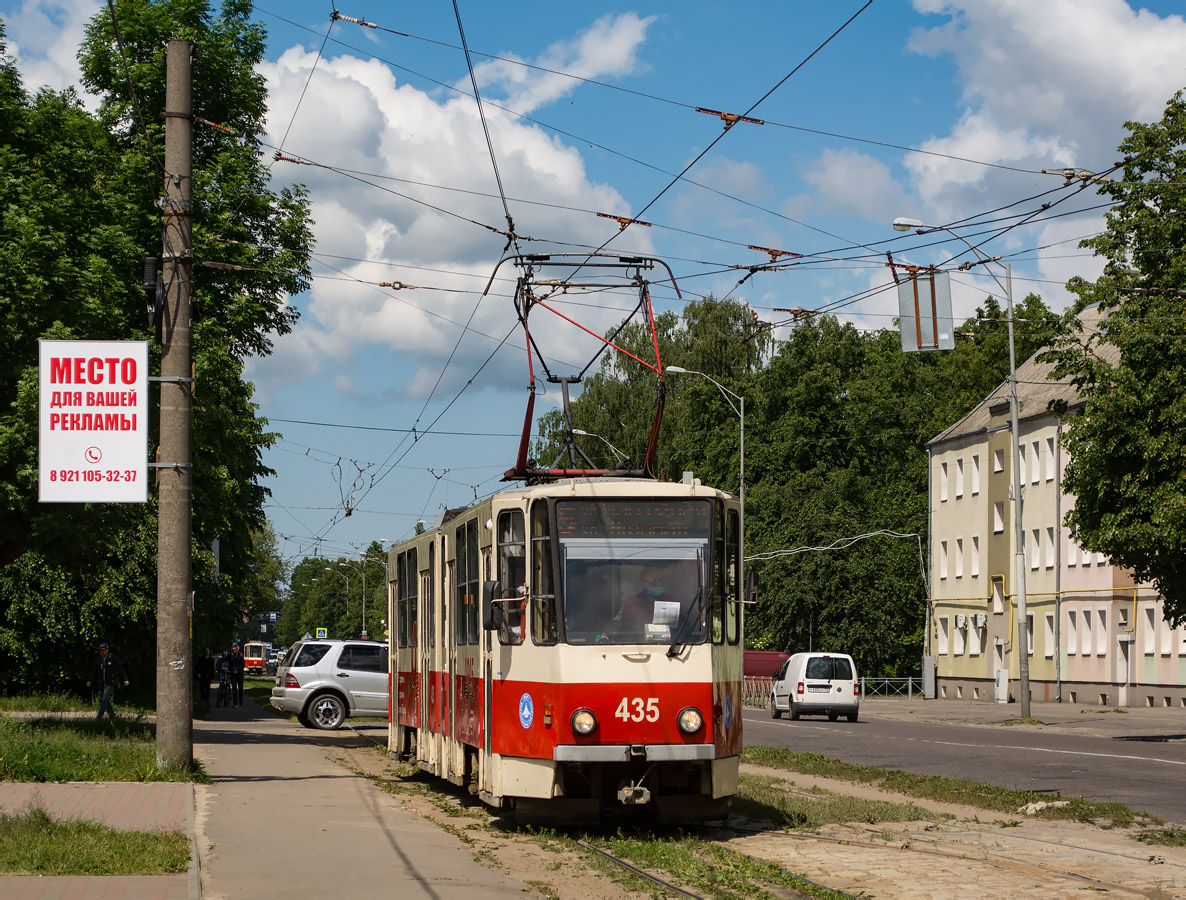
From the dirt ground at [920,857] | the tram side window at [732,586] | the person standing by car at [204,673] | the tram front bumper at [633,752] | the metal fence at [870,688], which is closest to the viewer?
the dirt ground at [920,857]

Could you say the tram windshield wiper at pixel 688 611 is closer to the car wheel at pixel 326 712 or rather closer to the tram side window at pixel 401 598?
the tram side window at pixel 401 598

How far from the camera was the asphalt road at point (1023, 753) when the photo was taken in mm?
17703

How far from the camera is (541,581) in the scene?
12.9 metres

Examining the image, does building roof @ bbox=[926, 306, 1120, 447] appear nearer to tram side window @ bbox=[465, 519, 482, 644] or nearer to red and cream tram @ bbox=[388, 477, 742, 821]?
tram side window @ bbox=[465, 519, 482, 644]

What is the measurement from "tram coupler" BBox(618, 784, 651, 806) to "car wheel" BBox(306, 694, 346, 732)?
2023 cm

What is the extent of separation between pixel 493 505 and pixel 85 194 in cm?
1268

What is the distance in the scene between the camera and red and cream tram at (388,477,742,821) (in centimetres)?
1250

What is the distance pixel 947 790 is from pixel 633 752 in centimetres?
599

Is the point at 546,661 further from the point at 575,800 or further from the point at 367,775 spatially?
the point at 367,775

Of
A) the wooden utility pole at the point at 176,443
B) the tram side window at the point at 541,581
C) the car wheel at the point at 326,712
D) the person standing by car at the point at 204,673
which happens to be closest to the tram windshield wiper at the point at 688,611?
the tram side window at the point at 541,581

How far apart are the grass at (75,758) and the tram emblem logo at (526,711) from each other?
5962 millimetres

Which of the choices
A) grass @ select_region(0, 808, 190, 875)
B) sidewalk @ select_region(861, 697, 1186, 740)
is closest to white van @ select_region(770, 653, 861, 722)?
sidewalk @ select_region(861, 697, 1186, 740)

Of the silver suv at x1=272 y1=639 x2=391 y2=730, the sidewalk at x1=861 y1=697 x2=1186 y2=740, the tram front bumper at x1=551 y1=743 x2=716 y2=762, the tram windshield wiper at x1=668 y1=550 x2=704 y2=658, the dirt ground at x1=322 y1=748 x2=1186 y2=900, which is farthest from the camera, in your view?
the sidewalk at x1=861 y1=697 x2=1186 y2=740

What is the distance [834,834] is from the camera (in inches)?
522
